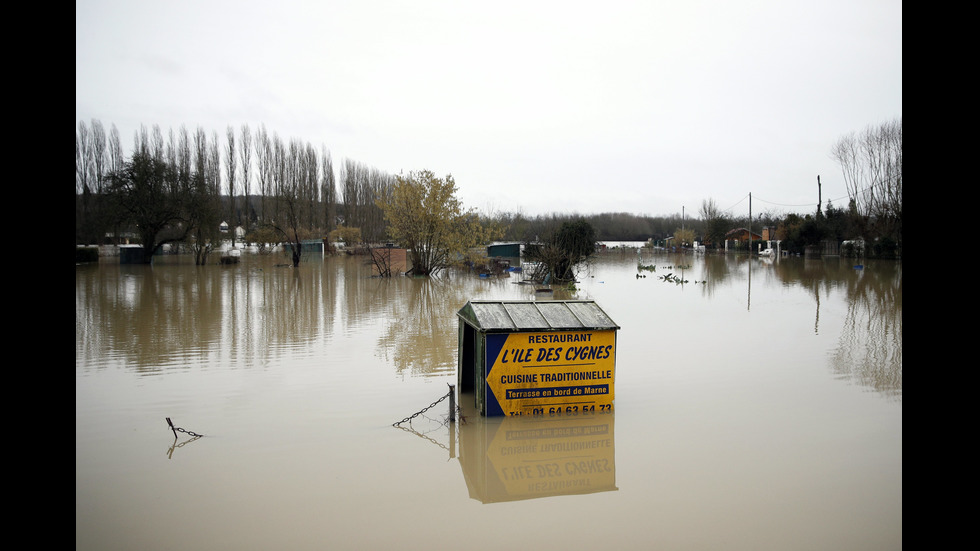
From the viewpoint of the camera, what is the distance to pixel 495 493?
5.41m

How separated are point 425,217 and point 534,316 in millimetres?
24548

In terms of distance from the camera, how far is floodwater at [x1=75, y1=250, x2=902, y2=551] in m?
4.73

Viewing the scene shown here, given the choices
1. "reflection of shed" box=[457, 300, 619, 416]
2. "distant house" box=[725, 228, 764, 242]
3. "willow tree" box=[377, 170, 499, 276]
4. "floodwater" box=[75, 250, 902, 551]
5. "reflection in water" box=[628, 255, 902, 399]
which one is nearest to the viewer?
"floodwater" box=[75, 250, 902, 551]

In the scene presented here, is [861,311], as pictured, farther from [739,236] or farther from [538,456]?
[739,236]

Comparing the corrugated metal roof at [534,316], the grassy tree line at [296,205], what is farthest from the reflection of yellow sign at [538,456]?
the grassy tree line at [296,205]

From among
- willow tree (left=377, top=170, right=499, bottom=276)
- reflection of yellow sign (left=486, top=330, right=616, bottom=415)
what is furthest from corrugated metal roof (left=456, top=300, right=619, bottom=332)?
willow tree (left=377, top=170, right=499, bottom=276)

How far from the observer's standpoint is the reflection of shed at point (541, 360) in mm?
7121

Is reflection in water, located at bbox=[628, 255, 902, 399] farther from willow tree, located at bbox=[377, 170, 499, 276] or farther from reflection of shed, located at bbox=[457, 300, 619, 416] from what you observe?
willow tree, located at bbox=[377, 170, 499, 276]

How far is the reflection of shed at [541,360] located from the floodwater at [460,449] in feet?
0.70

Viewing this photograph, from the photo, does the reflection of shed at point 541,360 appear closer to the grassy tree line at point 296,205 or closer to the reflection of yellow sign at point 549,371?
the reflection of yellow sign at point 549,371

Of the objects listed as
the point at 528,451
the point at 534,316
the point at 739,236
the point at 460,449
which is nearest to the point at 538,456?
the point at 528,451

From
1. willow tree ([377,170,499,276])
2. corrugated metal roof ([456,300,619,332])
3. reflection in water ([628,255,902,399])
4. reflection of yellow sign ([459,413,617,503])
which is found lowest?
reflection of yellow sign ([459,413,617,503])

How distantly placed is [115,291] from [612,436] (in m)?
23.2

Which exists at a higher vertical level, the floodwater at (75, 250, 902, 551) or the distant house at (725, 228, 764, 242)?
the distant house at (725, 228, 764, 242)
